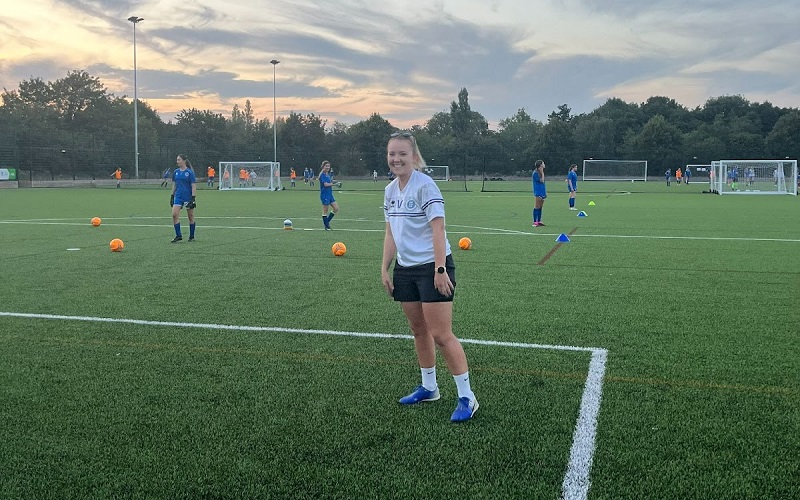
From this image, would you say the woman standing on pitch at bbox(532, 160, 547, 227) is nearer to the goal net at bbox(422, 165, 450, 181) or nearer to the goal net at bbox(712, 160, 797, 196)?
the goal net at bbox(712, 160, 797, 196)

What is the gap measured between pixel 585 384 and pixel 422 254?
1.77m

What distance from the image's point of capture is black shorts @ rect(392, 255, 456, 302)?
4375 mm

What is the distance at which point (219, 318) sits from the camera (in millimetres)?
7430

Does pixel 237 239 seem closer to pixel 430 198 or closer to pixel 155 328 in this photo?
pixel 155 328

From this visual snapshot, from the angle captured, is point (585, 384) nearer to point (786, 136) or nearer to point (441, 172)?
point (441, 172)

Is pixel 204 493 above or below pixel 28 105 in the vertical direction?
below

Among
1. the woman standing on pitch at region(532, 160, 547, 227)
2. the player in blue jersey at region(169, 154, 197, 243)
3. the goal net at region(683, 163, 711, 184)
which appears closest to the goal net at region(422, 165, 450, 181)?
the goal net at region(683, 163, 711, 184)

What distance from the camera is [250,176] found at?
5338cm

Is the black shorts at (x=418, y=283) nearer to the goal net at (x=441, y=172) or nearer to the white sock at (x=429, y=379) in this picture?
the white sock at (x=429, y=379)

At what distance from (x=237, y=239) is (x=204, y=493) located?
1278cm

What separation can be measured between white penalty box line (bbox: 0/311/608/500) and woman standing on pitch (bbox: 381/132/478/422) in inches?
29.8

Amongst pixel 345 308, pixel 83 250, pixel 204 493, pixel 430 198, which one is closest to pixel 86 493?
pixel 204 493

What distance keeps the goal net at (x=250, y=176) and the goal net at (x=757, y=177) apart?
→ 32.5 m

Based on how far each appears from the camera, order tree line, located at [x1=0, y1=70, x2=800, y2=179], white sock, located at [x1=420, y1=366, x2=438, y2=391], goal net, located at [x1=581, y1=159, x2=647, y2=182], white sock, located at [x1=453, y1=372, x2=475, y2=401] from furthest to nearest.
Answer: goal net, located at [x1=581, y1=159, x2=647, y2=182], tree line, located at [x1=0, y1=70, x2=800, y2=179], white sock, located at [x1=420, y1=366, x2=438, y2=391], white sock, located at [x1=453, y1=372, x2=475, y2=401]
